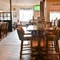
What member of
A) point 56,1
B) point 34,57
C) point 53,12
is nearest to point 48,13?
point 53,12

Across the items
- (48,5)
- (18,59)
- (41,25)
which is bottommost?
(18,59)

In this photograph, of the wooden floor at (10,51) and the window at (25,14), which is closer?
the wooden floor at (10,51)

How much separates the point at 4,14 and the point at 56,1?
550cm

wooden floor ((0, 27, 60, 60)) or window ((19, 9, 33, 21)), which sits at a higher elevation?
window ((19, 9, 33, 21))

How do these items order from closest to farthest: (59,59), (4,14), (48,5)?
(59,59) < (48,5) < (4,14)

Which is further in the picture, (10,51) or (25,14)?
(25,14)

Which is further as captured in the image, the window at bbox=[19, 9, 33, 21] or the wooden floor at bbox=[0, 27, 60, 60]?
the window at bbox=[19, 9, 33, 21]

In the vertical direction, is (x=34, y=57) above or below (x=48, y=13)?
below

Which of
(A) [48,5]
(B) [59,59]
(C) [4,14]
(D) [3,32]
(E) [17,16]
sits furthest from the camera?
(E) [17,16]

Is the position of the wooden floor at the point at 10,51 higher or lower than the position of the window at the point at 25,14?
lower

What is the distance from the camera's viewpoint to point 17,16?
59.7 feet

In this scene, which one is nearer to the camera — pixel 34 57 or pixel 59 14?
pixel 34 57

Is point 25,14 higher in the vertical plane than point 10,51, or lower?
higher

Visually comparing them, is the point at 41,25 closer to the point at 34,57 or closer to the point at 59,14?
the point at 34,57
